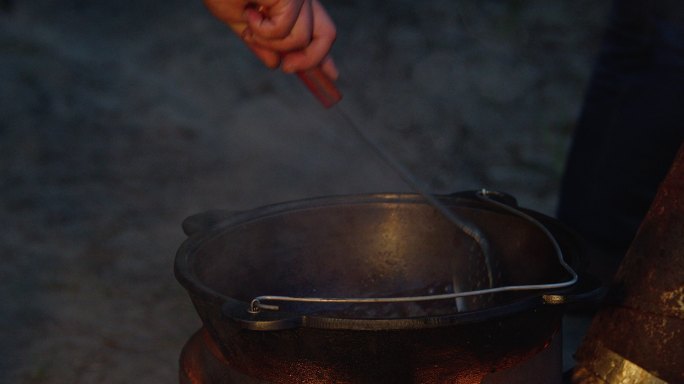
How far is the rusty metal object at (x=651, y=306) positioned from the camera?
1826 millimetres

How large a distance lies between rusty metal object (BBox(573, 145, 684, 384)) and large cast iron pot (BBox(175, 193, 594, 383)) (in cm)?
32

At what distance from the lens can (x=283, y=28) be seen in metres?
1.51

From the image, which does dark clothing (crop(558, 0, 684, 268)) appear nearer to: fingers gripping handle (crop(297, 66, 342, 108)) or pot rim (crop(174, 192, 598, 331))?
pot rim (crop(174, 192, 598, 331))

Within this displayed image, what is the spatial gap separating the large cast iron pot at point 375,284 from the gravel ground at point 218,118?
5.22ft

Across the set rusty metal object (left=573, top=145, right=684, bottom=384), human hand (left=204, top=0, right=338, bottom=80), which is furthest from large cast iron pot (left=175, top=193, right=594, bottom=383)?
human hand (left=204, top=0, right=338, bottom=80)

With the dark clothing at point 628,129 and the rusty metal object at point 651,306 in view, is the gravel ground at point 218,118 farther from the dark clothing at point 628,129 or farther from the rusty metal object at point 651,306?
the rusty metal object at point 651,306

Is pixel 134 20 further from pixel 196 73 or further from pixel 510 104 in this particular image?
pixel 510 104

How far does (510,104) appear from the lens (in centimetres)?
559

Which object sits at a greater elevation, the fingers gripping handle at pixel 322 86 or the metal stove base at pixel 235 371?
the fingers gripping handle at pixel 322 86

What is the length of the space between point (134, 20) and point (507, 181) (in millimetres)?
3851

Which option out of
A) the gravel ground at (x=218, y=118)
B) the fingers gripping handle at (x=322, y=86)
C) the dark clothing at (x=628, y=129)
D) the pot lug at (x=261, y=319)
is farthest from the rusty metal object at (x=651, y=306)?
the gravel ground at (x=218, y=118)

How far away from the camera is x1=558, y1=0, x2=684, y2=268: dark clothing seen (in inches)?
122

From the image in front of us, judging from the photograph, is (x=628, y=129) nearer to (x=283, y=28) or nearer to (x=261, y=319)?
(x=283, y=28)

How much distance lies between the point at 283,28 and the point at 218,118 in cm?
435
